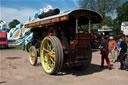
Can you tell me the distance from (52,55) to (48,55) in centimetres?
36

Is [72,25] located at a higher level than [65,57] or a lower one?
higher

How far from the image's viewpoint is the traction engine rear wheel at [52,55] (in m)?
5.46

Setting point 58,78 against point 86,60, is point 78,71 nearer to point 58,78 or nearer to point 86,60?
point 86,60

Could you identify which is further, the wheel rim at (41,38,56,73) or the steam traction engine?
the wheel rim at (41,38,56,73)

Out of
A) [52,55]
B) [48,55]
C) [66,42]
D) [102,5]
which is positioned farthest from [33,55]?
[102,5]

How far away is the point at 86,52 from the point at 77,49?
22.8 inches

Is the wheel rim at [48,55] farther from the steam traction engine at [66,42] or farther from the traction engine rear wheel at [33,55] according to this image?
the traction engine rear wheel at [33,55]

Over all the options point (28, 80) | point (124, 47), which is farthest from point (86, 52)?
point (28, 80)

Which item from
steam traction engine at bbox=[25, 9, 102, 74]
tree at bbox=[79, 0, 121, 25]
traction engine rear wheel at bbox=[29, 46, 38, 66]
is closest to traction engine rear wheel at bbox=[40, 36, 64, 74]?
steam traction engine at bbox=[25, 9, 102, 74]

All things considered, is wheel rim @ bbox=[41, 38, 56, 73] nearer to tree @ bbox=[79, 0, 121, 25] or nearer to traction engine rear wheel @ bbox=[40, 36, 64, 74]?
traction engine rear wheel @ bbox=[40, 36, 64, 74]

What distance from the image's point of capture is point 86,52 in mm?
6109

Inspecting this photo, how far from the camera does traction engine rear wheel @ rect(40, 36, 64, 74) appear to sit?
5.46m

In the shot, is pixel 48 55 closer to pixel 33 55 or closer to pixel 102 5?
pixel 33 55

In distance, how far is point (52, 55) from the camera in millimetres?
5938
